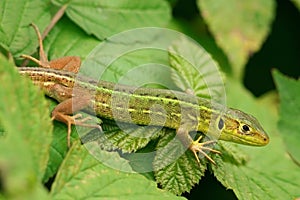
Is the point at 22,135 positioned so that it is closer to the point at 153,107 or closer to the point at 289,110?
the point at 153,107

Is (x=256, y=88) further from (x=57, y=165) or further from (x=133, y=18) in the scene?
(x=57, y=165)

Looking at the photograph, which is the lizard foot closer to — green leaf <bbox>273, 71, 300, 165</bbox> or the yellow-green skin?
the yellow-green skin

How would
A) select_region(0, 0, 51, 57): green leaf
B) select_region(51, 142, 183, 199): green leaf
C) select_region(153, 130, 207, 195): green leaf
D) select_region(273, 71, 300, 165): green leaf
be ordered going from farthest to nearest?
select_region(273, 71, 300, 165): green leaf → select_region(0, 0, 51, 57): green leaf → select_region(153, 130, 207, 195): green leaf → select_region(51, 142, 183, 199): green leaf

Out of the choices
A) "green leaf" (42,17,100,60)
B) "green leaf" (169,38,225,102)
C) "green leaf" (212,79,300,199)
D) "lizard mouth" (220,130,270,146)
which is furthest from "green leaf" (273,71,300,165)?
"green leaf" (42,17,100,60)

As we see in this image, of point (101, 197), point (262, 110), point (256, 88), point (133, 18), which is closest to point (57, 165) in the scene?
point (101, 197)

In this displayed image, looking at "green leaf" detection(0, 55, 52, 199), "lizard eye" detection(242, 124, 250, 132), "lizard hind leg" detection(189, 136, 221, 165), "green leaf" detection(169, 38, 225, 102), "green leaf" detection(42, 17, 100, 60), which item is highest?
"green leaf" detection(0, 55, 52, 199)

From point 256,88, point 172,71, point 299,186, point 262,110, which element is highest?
point 172,71

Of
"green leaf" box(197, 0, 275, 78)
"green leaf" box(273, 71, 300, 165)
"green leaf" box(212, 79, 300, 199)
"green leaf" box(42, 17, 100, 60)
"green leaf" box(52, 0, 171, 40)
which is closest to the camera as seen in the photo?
"green leaf" box(212, 79, 300, 199)
